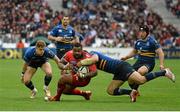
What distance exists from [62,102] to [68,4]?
103 feet

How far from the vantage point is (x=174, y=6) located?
1934 inches

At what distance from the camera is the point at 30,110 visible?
14305mm

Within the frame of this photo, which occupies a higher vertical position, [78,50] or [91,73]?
[78,50]

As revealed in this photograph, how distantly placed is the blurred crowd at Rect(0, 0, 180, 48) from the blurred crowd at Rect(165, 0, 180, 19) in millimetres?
2085

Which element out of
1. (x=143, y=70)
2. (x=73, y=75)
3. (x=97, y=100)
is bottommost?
(x=97, y=100)

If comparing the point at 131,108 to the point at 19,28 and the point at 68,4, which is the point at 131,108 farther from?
the point at 68,4

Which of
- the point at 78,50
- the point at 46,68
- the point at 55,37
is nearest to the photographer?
the point at 78,50

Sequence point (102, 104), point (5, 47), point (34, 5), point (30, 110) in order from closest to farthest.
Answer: point (30, 110) → point (102, 104) → point (5, 47) → point (34, 5)

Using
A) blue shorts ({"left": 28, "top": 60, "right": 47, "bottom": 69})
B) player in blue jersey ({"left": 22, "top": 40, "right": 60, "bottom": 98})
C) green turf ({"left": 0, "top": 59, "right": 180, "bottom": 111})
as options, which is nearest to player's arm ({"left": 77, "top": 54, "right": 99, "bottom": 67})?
green turf ({"left": 0, "top": 59, "right": 180, "bottom": 111})

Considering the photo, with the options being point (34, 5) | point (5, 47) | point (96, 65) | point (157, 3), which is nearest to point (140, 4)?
point (157, 3)

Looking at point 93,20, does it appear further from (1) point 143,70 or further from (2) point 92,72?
(2) point 92,72

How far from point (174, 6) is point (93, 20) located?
761cm

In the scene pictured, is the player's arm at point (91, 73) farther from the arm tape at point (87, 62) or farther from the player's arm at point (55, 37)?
the player's arm at point (55, 37)

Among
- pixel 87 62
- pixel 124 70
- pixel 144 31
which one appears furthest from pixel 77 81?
pixel 144 31
